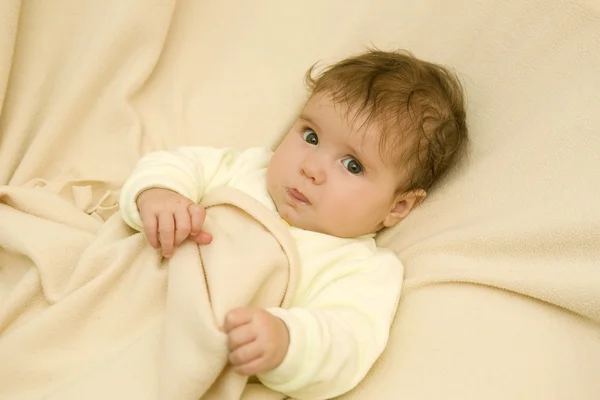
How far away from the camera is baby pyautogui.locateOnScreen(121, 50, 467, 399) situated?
0.87 meters

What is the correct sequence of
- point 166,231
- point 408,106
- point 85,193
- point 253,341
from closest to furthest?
1. point 253,341
2. point 166,231
3. point 408,106
4. point 85,193

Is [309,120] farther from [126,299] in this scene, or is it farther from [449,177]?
[126,299]

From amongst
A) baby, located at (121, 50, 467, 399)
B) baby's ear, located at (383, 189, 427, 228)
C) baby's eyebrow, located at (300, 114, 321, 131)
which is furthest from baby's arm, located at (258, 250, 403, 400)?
baby's eyebrow, located at (300, 114, 321, 131)

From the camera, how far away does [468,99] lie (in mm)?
1072

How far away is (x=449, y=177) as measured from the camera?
1054 millimetres

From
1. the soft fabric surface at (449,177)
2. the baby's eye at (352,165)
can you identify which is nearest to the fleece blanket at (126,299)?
the soft fabric surface at (449,177)

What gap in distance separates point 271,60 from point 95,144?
1.22ft

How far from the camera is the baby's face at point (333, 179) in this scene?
952mm

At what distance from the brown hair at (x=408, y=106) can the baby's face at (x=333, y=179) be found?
0.02 meters

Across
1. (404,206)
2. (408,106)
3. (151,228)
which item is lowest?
(151,228)

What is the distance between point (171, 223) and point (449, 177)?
473 mm

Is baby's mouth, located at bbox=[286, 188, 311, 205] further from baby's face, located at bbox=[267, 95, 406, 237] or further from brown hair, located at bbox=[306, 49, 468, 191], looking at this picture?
brown hair, located at bbox=[306, 49, 468, 191]

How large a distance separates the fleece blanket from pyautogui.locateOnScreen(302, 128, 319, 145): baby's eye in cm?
15

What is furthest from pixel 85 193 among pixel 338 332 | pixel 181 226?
pixel 338 332
